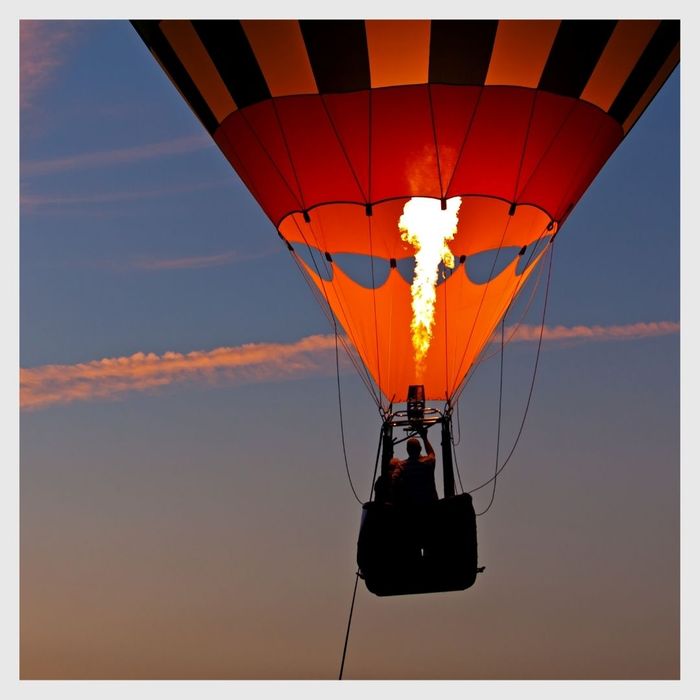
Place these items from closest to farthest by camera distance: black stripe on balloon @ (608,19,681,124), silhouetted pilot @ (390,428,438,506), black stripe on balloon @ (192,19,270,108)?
silhouetted pilot @ (390,428,438,506) → black stripe on balloon @ (192,19,270,108) → black stripe on balloon @ (608,19,681,124)

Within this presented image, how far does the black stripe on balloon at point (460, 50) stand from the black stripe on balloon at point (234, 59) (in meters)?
1.27

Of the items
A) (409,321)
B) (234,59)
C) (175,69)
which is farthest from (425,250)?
(175,69)

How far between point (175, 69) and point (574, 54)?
3022 millimetres

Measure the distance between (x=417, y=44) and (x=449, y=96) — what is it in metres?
0.47

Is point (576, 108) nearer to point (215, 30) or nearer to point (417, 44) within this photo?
point (417, 44)

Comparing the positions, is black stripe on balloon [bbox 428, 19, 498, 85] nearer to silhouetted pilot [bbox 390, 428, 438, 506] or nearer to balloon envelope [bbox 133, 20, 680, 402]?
balloon envelope [bbox 133, 20, 680, 402]

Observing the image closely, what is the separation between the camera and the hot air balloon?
12.7 m

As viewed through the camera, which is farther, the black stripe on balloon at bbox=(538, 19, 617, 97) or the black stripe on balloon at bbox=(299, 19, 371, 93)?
the black stripe on balloon at bbox=(538, 19, 617, 97)

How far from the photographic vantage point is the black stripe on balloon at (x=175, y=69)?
44.6 feet

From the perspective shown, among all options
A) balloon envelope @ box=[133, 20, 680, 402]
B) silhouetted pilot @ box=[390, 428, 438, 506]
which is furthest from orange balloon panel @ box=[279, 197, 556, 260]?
silhouetted pilot @ box=[390, 428, 438, 506]

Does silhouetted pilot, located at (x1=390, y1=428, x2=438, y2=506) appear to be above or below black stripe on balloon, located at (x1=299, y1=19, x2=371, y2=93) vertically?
below

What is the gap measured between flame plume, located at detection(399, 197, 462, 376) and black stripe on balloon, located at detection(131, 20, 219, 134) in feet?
5.45

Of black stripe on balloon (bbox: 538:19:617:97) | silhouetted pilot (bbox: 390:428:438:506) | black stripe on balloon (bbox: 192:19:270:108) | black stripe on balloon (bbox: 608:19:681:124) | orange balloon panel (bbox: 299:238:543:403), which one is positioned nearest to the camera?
silhouetted pilot (bbox: 390:428:438:506)

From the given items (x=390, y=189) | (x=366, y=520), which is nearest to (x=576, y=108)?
(x=390, y=189)
